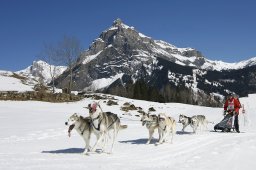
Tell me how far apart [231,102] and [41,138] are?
1068cm

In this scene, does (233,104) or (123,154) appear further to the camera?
(233,104)

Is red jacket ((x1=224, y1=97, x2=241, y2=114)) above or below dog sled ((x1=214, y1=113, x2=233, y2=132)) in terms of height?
above

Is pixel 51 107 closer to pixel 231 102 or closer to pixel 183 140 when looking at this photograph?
pixel 231 102

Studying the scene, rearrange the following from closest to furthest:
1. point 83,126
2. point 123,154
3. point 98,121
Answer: point 98,121
point 83,126
point 123,154

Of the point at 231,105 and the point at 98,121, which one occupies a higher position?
the point at 231,105

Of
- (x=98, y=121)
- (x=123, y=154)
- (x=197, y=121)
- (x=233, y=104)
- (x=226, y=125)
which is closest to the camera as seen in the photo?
(x=98, y=121)

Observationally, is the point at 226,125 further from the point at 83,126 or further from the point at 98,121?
the point at 83,126

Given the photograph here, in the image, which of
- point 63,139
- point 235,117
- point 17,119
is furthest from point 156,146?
point 17,119

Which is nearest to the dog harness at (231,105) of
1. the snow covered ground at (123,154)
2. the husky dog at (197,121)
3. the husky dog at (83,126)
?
the husky dog at (197,121)

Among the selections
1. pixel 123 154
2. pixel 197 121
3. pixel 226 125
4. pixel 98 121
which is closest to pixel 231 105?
pixel 226 125

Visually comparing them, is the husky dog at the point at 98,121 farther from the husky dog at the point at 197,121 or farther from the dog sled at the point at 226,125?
the dog sled at the point at 226,125

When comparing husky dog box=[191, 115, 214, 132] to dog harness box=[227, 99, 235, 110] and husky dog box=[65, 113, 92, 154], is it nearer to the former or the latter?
dog harness box=[227, 99, 235, 110]

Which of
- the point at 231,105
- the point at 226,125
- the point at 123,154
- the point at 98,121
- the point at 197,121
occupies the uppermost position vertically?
the point at 231,105

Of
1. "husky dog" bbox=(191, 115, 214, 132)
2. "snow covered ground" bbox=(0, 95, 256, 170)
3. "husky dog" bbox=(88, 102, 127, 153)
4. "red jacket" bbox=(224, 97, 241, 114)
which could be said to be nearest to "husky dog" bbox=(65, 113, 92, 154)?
"husky dog" bbox=(88, 102, 127, 153)
